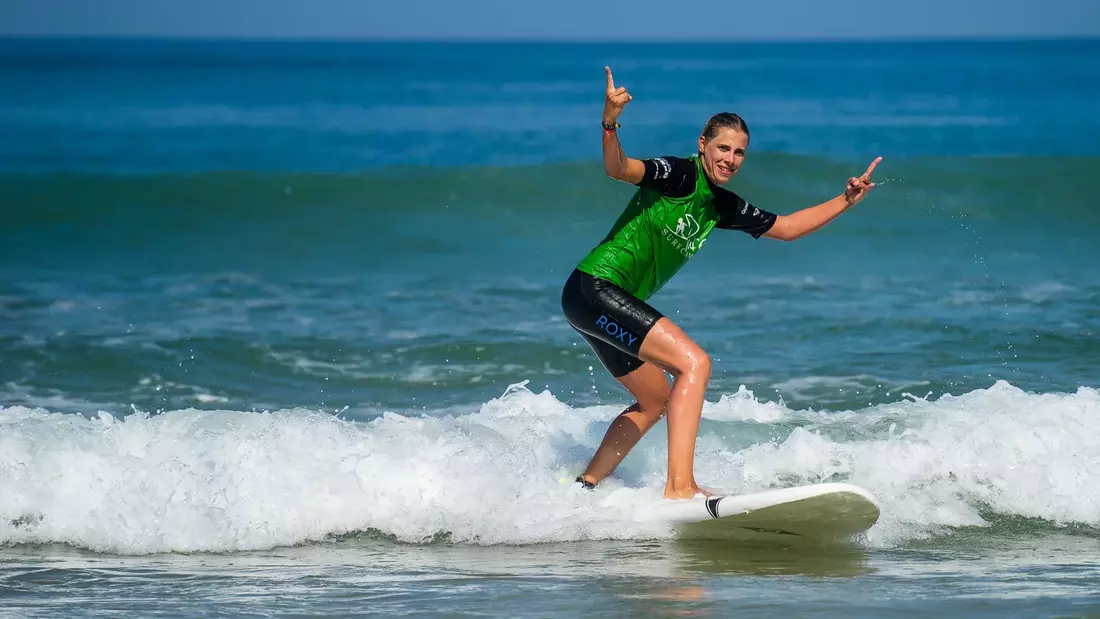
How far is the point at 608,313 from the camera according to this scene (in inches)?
219

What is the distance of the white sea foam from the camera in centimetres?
579

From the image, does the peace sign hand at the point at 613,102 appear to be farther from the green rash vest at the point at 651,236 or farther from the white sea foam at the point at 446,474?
the white sea foam at the point at 446,474

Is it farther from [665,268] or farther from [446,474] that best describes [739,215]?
[446,474]

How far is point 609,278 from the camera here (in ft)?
18.6

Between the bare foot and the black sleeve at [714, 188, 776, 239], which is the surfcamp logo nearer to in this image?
the black sleeve at [714, 188, 776, 239]

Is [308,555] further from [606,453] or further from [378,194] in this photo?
[378,194]

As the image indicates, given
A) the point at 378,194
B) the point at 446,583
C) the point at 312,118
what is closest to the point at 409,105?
the point at 312,118

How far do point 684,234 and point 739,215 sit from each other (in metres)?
0.34

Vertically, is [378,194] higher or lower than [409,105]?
lower

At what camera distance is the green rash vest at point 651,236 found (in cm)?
560

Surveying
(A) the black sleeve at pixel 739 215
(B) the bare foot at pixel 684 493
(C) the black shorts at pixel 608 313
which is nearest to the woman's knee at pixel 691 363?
(C) the black shorts at pixel 608 313

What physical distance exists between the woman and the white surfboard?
0.11 meters

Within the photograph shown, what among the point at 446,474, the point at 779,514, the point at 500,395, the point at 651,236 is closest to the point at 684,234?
the point at 651,236

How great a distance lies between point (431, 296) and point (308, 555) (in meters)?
6.79
